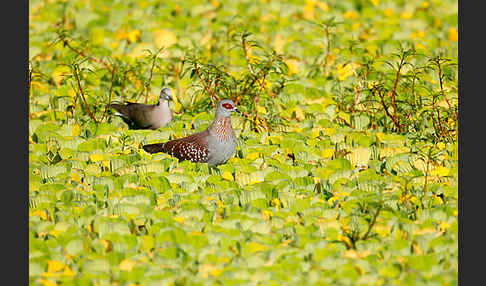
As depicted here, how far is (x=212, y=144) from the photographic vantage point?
8.80 m

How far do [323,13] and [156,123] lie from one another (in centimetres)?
576

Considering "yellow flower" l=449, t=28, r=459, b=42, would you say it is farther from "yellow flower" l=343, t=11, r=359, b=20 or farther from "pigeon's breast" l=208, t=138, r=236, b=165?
"pigeon's breast" l=208, t=138, r=236, b=165

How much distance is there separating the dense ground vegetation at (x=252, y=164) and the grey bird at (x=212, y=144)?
209 mm

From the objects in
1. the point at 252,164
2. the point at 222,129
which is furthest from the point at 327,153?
the point at 222,129

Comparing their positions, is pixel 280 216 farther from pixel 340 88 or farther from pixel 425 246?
pixel 340 88

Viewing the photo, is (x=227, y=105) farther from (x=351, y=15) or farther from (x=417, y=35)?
(x=351, y=15)

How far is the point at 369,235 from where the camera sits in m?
7.21

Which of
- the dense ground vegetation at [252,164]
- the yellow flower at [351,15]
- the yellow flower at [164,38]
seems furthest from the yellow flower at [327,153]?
the yellow flower at [351,15]

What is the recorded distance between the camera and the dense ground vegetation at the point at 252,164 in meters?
6.73

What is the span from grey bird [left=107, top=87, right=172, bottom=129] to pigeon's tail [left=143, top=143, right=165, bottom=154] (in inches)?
34.7

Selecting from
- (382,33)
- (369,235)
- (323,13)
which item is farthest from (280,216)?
(323,13)

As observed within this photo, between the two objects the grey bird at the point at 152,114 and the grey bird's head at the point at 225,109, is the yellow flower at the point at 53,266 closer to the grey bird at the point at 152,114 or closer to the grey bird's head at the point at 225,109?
the grey bird's head at the point at 225,109

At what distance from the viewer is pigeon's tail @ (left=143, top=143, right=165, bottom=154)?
9039mm

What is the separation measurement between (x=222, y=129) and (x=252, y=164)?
1.76 feet
